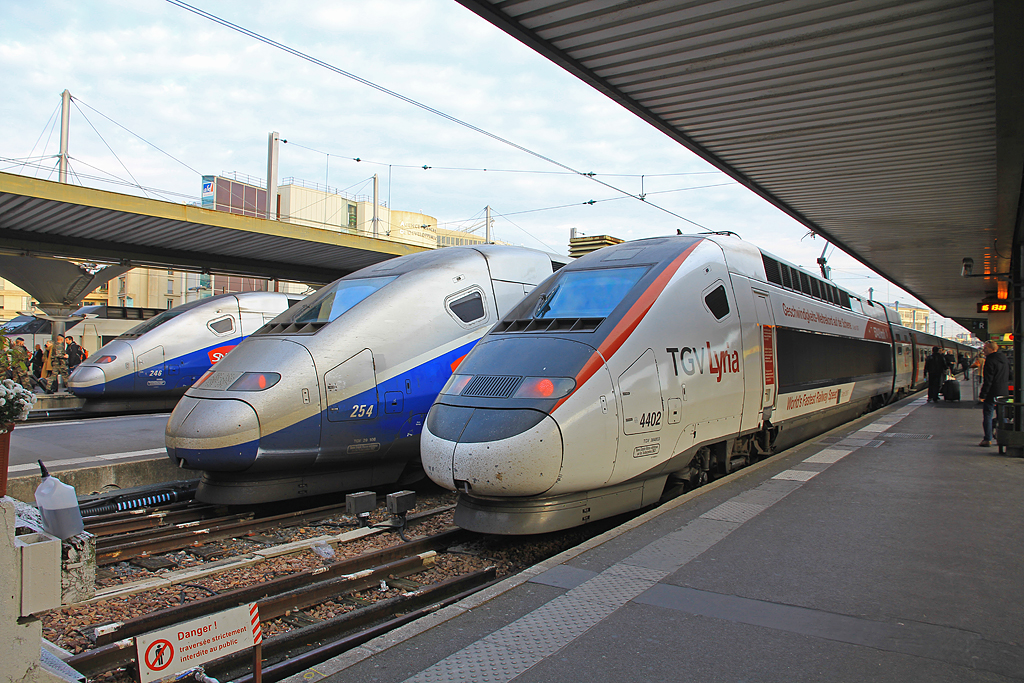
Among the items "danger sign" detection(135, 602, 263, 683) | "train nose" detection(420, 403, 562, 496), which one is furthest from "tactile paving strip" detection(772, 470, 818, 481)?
"danger sign" detection(135, 602, 263, 683)

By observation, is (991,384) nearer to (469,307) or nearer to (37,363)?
(469,307)

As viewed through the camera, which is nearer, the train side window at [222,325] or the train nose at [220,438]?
the train nose at [220,438]

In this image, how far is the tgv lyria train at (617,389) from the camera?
537cm

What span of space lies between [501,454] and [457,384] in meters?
1.17

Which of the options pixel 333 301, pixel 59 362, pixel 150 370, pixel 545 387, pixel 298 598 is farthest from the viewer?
pixel 59 362

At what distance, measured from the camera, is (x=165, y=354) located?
15211 millimetres

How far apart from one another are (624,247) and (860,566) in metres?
4.00

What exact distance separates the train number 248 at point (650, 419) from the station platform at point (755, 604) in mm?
779

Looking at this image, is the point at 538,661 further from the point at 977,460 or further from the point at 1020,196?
the point at 1020,196

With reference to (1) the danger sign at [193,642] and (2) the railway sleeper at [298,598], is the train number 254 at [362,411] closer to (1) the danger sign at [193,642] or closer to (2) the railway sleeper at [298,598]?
(2) the railway sleeper at [298,598]

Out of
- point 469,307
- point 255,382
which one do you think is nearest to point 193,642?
point 255,382

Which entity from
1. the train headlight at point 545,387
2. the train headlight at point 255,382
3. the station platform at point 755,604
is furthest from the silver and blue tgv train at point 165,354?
the station platform at point 755,604

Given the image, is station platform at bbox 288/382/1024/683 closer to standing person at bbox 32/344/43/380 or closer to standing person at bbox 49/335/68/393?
standing person at bbox 49/335/68/393

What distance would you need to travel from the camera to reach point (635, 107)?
8305 millimetres
